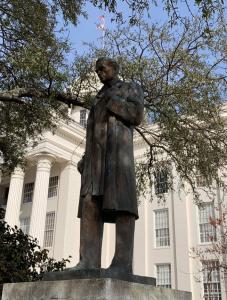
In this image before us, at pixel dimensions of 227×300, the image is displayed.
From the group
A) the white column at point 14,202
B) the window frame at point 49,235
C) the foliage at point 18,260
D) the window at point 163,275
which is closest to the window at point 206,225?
the window at point 163,275

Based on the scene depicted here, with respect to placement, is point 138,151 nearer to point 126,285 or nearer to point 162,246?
A: point 162,246

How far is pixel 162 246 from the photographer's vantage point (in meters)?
31.0

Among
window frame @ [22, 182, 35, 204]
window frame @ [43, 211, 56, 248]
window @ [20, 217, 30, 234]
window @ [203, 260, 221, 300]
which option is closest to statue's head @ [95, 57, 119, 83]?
window @ [203, 260, 221, 300]

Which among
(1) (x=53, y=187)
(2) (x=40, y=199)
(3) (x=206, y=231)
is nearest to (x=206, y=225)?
(3) (x=206, y=231)

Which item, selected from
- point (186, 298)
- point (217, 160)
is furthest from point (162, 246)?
point (186, 298)

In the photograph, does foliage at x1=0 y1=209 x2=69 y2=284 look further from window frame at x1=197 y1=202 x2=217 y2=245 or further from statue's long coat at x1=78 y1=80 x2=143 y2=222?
window frame at x1=197 y1=202 x2=217 y2=245

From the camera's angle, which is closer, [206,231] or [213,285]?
[213,285]

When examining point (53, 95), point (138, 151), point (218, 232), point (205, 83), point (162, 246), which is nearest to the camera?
point (53, 95)

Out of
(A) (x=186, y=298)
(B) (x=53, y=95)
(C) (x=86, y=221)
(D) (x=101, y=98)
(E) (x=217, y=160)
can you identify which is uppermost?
(B) (x=53, y=95)

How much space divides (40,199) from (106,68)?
1093 inches

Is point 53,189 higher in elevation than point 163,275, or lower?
higher

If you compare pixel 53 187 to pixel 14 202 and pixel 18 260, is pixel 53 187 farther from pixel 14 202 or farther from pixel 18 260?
pixel 18 260

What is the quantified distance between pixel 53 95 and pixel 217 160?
4.92m

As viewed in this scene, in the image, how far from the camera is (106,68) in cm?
441
